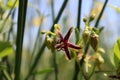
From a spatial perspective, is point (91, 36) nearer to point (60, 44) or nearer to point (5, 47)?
point (60, 44)

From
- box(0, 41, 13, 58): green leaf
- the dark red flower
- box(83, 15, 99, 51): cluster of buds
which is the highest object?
box(83, 15, 99, 51): cluster of buds

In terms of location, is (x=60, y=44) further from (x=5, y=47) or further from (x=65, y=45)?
(x=5, y=47)

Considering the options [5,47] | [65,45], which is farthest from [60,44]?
[5,47]

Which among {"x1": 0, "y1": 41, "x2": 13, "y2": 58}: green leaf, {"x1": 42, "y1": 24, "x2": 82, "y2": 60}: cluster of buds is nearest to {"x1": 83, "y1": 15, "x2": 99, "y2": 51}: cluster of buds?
{"x1": 42, "y1": 24, "x2": 82, "y2": 60}: cluster of buds

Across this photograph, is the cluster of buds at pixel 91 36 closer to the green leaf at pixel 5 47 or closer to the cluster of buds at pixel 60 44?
the cluster of buds at pixel 60 44

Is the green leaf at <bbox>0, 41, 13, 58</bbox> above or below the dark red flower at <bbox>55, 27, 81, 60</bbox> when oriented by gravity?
below

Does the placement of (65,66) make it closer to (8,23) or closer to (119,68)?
(8,23)

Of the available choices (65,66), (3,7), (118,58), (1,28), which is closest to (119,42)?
(118,58)

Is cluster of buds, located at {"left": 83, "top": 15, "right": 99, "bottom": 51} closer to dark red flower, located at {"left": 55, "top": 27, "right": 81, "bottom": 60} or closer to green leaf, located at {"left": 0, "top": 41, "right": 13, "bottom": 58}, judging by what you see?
dark red flower, located at {"left": 55, "top": 27, "right": 81, "bottom": 60}

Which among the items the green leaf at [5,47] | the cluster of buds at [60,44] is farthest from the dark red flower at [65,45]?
the green leaf at [5,47]

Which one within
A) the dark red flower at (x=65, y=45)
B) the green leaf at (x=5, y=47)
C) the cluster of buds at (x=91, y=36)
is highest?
the cluster of buds at (x=91, y=36)

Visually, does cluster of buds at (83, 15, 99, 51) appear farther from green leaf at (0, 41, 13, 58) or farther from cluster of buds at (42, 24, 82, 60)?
green leaf at (0, 41, 13, 58)
